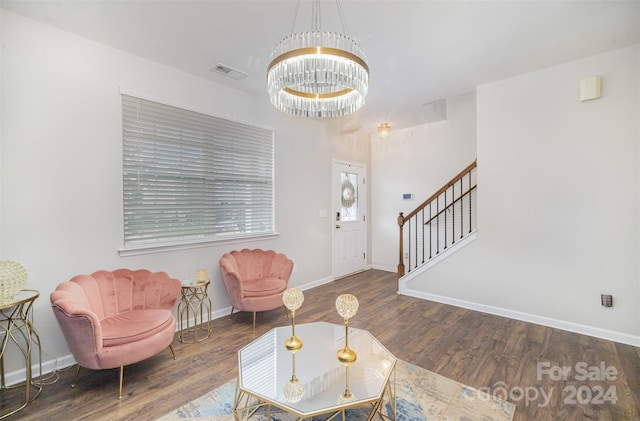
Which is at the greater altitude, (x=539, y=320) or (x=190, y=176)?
(x=190, y=176)

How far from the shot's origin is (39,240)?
227 cm

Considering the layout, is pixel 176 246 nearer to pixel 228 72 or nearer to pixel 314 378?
pixel 228 72

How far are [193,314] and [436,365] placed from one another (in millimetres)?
2523

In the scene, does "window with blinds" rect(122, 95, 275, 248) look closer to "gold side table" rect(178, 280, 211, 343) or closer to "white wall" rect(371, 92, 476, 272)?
"gold side table" rect(178, 280, 211, 343)

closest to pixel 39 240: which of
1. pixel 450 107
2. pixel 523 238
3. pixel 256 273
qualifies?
pixel 256 273

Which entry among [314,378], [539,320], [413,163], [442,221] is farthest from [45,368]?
[413,163]

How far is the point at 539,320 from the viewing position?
10.4ft

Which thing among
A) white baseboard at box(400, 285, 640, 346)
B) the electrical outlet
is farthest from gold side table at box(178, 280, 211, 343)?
the electrical outlet

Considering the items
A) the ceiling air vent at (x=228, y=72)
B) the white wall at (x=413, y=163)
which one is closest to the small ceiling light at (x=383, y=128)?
the white wall at (x=413, y=163)

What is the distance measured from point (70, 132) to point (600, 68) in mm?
5038

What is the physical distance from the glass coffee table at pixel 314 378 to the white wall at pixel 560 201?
2288 mm

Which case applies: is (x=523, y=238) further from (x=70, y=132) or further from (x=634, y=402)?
(x=70, y=132)

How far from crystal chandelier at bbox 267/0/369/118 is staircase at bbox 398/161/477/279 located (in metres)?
2.60

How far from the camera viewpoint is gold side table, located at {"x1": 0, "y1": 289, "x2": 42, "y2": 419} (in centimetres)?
189
